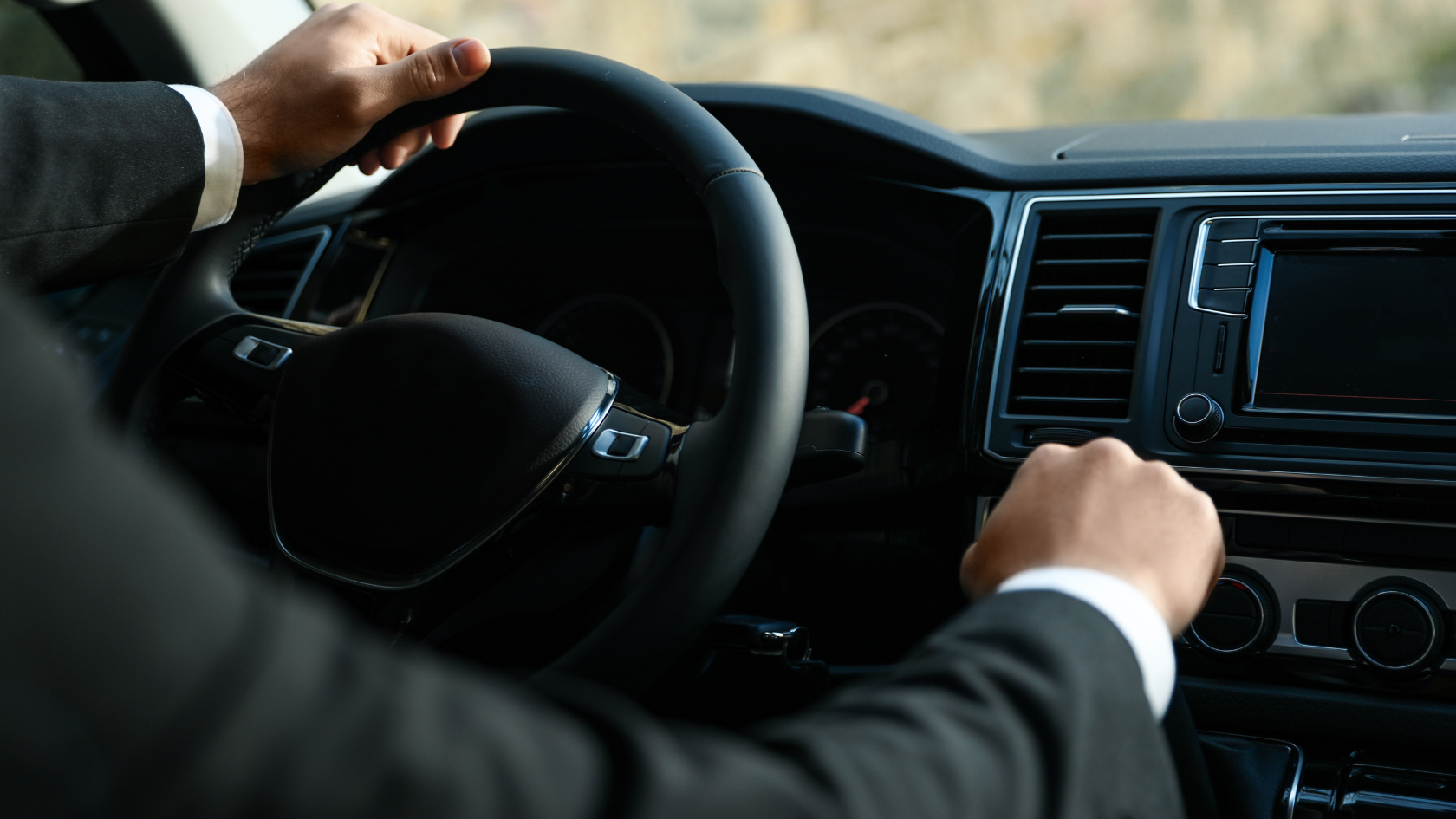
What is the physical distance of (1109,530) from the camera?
26.3 inches

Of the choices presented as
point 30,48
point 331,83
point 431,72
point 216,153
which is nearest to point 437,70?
point 431,72

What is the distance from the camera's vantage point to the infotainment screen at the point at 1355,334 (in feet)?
3.70

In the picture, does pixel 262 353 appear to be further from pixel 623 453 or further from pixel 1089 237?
pixel 1089 237

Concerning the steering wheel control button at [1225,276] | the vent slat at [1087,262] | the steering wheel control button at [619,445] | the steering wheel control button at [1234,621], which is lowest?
the steering wheel control button at [1234,621]

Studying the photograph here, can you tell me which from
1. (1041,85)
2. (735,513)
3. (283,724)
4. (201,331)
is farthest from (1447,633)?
(1041,85)

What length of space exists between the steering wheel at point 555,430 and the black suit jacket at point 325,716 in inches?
11.7

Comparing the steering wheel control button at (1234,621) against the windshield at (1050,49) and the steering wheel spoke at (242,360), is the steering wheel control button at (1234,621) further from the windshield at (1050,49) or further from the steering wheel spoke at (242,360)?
the windshield at (1050,49)

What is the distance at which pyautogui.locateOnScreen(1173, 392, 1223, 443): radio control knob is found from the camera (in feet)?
3.84

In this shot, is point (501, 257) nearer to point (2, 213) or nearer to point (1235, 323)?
point (2, 213)

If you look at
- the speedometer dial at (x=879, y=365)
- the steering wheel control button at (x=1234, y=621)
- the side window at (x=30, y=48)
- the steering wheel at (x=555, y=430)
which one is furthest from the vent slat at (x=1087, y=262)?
the side window at (x=30, y=48)

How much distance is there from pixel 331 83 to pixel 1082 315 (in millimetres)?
867

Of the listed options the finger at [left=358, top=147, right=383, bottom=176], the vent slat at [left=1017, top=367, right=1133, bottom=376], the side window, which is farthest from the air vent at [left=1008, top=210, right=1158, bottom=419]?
the side window

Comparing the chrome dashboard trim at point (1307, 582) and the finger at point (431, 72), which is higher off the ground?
the finger at point (431, 72)

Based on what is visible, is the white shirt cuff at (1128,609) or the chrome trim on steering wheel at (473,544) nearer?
the white shirt cuff at (1128,609)
